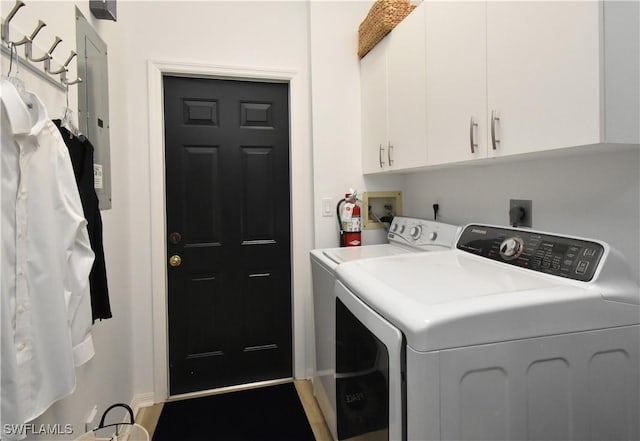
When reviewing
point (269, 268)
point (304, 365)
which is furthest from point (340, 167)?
point (304, 365)

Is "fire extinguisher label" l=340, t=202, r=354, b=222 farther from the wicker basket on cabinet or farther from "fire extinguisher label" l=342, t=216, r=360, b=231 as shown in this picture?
the wicker basket on cabinet

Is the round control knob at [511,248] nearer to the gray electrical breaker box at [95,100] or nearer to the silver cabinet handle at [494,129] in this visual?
the silver cabinet handle at [494,129]

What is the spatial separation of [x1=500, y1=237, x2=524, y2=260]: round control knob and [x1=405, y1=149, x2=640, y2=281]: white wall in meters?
0.23

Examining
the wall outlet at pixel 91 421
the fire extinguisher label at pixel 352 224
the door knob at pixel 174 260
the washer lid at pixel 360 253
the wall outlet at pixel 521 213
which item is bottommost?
the wall outlet at pixel 91 421

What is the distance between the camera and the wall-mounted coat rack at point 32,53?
93 cm

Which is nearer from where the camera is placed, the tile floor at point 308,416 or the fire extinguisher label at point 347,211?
the tile floor at point 308,416

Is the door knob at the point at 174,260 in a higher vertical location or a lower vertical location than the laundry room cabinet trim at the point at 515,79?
lower

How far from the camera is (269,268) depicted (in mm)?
2406

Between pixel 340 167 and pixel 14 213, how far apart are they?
178 centimetres

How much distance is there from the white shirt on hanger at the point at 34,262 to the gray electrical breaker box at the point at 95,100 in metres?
0.55

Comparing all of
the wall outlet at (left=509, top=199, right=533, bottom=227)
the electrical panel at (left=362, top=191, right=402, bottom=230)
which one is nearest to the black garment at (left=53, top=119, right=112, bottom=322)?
the electrical panel at (left=362, top=191, right=402, bottom=230)

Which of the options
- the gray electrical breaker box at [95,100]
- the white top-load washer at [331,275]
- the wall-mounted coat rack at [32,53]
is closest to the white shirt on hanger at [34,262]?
the wall-mounted coat rack at [32,53]

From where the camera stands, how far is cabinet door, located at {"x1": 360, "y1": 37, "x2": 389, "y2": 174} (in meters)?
2.05

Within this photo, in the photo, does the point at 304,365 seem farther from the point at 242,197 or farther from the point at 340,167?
the point at 340,167
